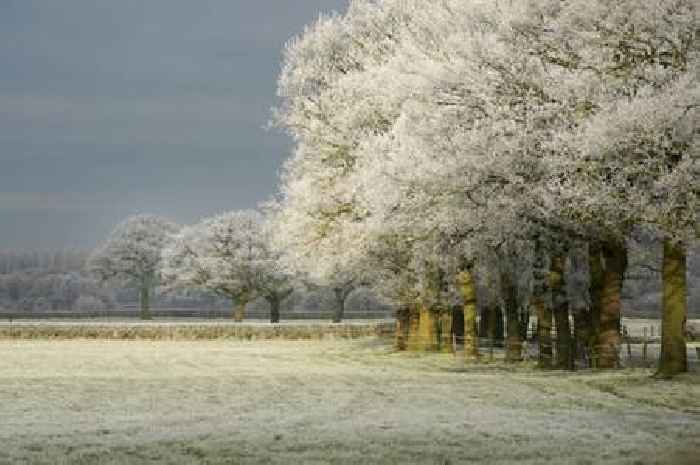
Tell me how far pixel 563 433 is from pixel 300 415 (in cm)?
640

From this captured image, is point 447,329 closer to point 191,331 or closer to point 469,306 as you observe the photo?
point 469,306

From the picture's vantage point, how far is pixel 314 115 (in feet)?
164

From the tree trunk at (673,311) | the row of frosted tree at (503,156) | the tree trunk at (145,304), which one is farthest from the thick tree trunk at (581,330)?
the tree trunk at (145,304)

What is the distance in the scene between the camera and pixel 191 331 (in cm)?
8712

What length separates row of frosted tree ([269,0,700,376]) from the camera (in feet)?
96.9

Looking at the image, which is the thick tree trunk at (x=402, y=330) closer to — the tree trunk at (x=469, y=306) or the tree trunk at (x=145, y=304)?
the tree trunk at (x=469, y=306)

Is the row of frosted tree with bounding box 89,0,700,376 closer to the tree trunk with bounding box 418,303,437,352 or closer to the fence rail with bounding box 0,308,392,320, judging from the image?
the tree trunk with bounding box 418,303,437,352

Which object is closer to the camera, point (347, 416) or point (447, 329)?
point (347, 416)

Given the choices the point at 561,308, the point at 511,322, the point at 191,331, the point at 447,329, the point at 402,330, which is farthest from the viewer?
the point at 191,331

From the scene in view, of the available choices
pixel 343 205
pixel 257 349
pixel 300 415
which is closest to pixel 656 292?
pixel 257 349

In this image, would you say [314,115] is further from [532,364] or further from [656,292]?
[656,292]

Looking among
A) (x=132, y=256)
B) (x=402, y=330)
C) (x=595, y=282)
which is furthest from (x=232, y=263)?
(x=595, y=282)

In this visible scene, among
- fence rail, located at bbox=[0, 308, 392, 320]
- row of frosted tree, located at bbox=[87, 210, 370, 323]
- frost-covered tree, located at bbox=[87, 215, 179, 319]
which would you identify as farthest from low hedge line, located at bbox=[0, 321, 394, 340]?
frost-covered tree, located at bbox=[87, 215, 179, 319]

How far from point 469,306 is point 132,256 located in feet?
351
